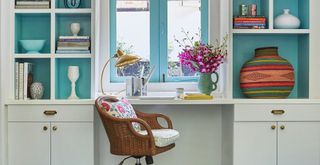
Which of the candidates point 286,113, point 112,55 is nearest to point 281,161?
point 286,113

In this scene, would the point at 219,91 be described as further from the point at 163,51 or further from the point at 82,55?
the point at 82,55

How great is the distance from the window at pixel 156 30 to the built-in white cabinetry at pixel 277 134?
30.9 inches

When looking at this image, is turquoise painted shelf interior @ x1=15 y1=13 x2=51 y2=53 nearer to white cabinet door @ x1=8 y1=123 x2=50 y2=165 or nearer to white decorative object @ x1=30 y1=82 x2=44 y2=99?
white decorative object @ x1=30 y1=82 x2=44 y2=99

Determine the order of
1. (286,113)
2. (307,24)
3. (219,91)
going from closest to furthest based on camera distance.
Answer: (286,113), (307,24), (219,91)

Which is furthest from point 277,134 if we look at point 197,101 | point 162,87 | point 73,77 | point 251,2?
point 73,77

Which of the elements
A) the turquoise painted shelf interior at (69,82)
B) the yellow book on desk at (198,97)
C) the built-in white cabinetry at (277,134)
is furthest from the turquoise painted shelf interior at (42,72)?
the built-in white cabinetry at (277,134)

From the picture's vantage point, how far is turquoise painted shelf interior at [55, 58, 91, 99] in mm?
3387

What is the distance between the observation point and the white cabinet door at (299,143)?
118 inches

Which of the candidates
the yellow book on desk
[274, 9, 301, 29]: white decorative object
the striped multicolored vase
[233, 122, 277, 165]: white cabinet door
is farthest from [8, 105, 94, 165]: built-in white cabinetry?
[274, 9, 301, 29]: white decorative object

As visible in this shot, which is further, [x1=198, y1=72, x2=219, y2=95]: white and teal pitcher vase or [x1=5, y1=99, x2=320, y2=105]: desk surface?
[x1=198, y1=72, x2=219, y2=95]: white and teal pitcher vase

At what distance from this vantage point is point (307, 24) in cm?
320

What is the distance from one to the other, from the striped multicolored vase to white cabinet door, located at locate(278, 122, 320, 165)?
285 mm

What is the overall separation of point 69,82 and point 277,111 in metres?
1.84

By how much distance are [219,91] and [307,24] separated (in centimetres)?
95
